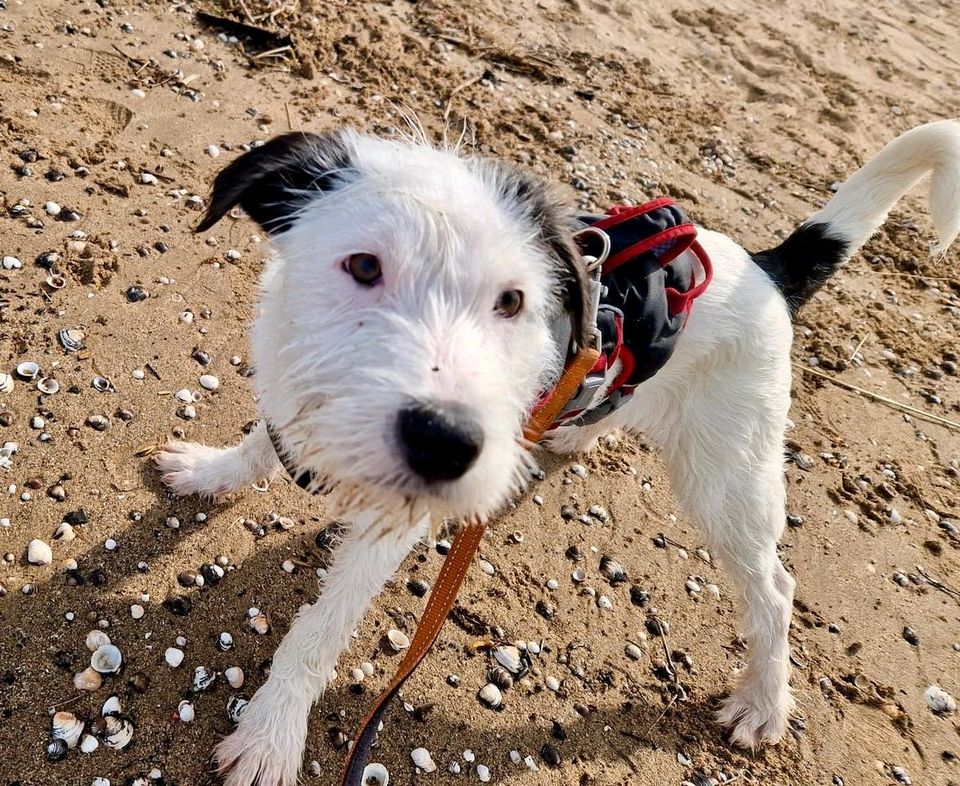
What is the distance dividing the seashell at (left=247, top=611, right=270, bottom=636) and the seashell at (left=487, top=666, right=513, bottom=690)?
1138 millimetres

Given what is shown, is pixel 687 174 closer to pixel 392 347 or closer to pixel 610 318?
pixel 610 318

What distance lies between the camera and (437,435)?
166cm

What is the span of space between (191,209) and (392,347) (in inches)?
137

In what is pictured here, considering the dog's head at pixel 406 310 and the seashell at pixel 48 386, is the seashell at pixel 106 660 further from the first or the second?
the seashell at pixel 48 386

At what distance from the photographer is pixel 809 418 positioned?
5109 millimetres

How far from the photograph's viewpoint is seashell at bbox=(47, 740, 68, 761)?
252 cm

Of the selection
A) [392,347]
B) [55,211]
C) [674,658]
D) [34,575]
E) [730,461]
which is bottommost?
[674,658]

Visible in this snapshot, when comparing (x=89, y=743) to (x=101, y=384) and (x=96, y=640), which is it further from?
(x=101, y=384)

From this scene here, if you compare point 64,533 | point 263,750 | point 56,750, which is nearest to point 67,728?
point 56,750

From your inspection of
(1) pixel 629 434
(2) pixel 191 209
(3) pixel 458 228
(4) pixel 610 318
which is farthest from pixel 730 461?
(2) pixel 191 209

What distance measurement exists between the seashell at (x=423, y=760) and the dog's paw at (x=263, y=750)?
0.52 metres

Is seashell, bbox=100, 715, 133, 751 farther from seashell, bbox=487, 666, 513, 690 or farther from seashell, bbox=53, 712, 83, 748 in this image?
→ seashell, bbox=487, 666, 513, 690

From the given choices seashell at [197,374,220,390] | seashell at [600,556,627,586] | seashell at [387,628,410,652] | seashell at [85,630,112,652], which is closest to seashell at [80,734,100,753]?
seashell at [85,630,112,652]

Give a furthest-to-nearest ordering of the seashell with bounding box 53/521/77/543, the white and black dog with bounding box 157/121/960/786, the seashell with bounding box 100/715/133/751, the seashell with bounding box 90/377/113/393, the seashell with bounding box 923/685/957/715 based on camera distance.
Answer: the seashell with bounding box 923/685/957/715
the seashell with bounding box 90/377/113/393
the seashell with bounding box 53/521/77/543
the seashell with bounding box 100/715/133/751
the white and black dog with bounding box 157/121/960/786
